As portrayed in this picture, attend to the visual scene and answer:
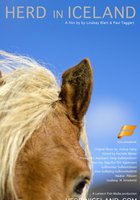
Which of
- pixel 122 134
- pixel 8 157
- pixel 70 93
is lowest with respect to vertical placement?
pixel 122 134

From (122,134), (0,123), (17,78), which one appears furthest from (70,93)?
(122,134)

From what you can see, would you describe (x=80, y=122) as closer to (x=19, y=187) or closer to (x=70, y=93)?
(x=70, y=93)

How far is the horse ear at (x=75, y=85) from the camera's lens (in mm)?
1326

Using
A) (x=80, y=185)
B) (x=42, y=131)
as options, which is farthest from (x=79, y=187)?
(x=42, y=131)

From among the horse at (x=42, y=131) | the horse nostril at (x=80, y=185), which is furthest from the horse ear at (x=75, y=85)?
the horse nostril at (x=80, y=185)

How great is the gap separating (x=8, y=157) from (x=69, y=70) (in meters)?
0.36

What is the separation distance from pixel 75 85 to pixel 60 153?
24 cm

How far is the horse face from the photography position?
1.07 meters

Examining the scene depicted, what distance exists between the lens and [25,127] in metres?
1.14

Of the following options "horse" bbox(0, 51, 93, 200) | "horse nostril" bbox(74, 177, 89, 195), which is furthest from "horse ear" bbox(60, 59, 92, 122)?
"horse nostril" bbox(74, 177, 89, 195)

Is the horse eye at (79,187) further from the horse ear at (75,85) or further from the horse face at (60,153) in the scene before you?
the horse ear at (75,85)

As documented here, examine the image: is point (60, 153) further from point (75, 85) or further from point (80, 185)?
point (75, 85)

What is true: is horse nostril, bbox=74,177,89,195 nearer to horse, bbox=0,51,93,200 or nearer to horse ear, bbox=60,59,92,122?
horse, bbox=0,51,93,200

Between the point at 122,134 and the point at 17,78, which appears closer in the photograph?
the point at 17,78
